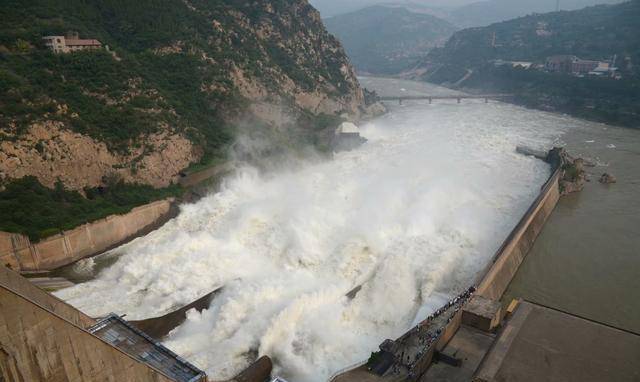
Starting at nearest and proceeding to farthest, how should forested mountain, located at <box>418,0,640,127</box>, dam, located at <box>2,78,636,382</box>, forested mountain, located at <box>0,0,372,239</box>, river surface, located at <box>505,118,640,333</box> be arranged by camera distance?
dam, located at <box>2,78,636,382</box> < river surface, located at <box>505,118,640,333</box> < forested mountain, located at <box>0,0,372,239</box> < forested mountain, located at <box>418,0,640,127</box>

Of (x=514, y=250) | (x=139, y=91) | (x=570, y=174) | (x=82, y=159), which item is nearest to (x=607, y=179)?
(x=570, y=174)

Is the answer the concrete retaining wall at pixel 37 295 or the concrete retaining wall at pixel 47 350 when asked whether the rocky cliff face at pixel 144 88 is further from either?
the concrete retaining wall at pixel 47 350

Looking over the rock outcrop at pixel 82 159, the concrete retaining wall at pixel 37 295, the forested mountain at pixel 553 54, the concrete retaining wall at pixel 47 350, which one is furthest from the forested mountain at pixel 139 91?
the forested mountain at pixel 553 54

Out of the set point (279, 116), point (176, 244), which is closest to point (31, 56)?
point (176, 244)

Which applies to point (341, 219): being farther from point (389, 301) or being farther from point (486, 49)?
point (486, 49)

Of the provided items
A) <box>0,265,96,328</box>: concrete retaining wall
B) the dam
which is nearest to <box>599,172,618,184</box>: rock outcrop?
the dam

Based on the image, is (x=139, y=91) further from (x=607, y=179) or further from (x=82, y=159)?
(x=607, y=179)

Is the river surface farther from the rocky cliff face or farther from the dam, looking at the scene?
the rocky cliff face
